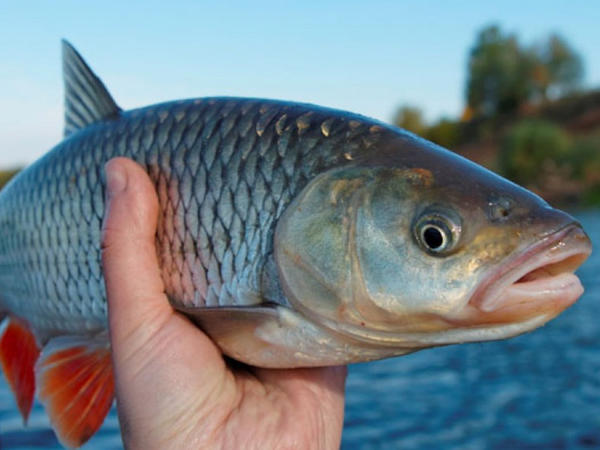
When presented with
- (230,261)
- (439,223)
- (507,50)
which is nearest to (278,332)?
(230,261)

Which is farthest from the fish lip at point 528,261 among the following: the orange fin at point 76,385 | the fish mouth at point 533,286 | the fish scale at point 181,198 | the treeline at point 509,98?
the treeline at point 509,98

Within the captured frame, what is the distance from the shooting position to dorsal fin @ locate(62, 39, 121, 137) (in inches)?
148

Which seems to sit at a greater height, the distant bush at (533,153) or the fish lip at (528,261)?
the fish lip at (528,261)

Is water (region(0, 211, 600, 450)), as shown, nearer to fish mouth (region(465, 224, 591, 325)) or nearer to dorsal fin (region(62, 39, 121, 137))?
dorsal fin (region(62, 39, 121, 137))

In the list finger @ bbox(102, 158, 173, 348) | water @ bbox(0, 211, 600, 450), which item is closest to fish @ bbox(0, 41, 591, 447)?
finger @ bbox(102, 158, 173, 348)

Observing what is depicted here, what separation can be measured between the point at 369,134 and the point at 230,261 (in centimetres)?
78

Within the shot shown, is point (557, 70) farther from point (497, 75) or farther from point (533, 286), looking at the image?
point (533, 286)

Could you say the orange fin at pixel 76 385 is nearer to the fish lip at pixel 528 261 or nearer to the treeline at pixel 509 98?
the fish lip at pixel 528 261

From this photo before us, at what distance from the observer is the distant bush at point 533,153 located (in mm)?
53075

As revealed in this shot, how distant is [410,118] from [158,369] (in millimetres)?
95667

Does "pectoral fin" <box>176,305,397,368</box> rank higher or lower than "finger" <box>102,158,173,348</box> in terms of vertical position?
lower

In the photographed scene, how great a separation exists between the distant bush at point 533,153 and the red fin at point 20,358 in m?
52.2

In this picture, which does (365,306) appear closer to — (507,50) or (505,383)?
(505,383)

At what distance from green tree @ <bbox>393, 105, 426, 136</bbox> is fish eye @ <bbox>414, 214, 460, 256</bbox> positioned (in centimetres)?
9185
